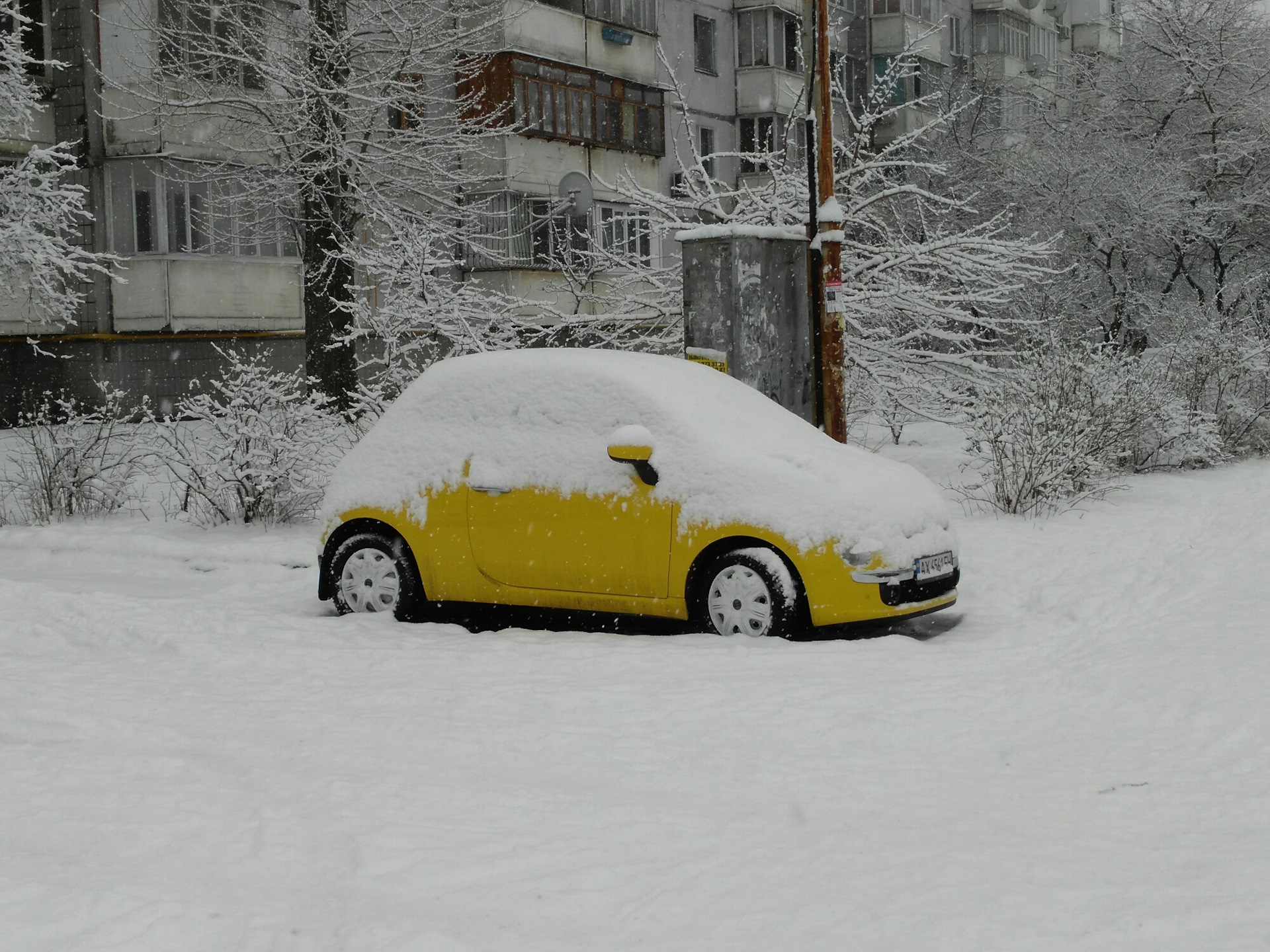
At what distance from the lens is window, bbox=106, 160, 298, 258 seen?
85.6 feet

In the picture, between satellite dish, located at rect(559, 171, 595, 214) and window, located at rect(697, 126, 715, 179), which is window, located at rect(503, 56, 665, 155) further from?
window, located at rect(697, 126, 715, 179)

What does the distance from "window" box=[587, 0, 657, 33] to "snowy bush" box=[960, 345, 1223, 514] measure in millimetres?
19406

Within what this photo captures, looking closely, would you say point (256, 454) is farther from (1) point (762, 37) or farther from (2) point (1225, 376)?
(1) point (762, 37)

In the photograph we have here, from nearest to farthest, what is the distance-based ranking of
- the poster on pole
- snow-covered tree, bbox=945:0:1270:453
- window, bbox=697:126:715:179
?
the poster on pole → snow-covered tree, bbox=945:0:1270:453 → window, bbox=697:126:715:179

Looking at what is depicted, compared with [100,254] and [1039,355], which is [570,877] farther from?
[100,254]

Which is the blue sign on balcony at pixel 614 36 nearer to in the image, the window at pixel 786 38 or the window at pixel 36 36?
the window at pixel 786 38

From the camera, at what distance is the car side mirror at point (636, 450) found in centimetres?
869

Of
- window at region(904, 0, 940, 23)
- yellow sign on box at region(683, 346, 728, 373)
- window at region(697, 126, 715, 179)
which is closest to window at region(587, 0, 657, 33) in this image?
window at region(697, 126, 715, 179)

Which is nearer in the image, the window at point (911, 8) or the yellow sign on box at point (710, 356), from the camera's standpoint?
the yellow sign on box at point (710, 356)

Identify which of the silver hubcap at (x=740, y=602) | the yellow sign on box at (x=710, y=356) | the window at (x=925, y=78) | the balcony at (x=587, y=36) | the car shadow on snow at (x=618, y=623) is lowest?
the car shadow on snow at (x=618, y=623)

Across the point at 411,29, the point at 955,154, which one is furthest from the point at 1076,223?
the point at 411,29

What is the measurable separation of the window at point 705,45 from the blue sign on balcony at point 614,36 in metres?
7.11

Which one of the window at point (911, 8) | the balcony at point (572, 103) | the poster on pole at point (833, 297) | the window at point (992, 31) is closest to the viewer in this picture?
the poster on pole at point (833, 297)

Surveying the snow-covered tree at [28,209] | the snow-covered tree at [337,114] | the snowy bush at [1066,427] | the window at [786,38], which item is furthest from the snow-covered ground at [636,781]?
the window at [786,38]
